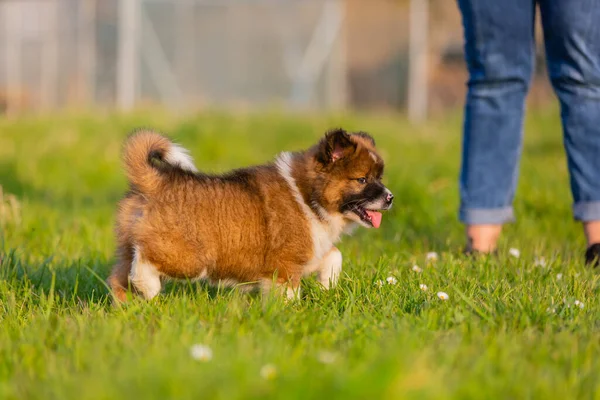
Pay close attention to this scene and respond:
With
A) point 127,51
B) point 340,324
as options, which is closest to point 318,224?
point 340,324

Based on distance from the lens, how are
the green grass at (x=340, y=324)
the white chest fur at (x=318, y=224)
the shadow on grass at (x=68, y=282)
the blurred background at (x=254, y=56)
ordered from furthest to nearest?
the blurred background at (x=254, y=56)
the white chest fur at (x=318, y=224)
the shadow on grass at (x=68, y=282)
the green grass at (x=340, y=324)

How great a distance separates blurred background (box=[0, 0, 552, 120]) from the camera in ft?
54.6

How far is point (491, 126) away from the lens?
4.65m

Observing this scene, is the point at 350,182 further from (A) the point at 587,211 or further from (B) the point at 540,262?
(A) the point at 587,211

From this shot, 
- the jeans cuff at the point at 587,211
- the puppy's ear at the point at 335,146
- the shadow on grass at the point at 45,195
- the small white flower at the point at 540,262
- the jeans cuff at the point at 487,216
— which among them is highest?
the puppy's ear at the point at 335,146

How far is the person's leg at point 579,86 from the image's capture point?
14.3 ft

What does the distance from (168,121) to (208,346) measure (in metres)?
8.88

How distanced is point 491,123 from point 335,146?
49.0 inches

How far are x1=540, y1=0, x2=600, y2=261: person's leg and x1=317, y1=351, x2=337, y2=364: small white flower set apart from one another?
2531 mm

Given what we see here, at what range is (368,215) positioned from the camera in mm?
3902

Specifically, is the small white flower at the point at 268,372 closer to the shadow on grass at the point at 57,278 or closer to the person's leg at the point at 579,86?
the shadow on grass at the point at 57,278

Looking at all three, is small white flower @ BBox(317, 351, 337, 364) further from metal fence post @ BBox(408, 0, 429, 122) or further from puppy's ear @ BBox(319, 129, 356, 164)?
metal fence post @ BBox(408, 0, 429, 122)

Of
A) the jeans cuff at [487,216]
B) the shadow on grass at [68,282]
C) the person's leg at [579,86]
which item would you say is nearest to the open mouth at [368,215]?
the shadow on grass at [68,282]

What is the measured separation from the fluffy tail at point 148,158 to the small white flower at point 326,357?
1.40 m
